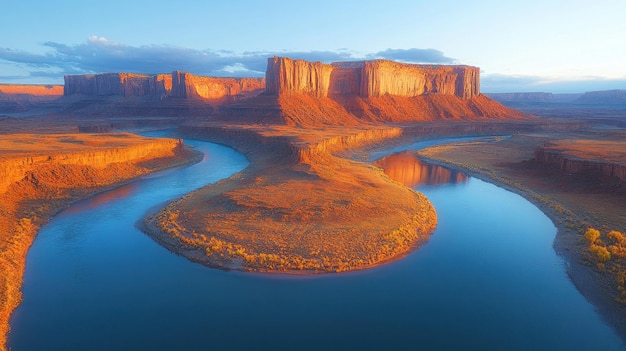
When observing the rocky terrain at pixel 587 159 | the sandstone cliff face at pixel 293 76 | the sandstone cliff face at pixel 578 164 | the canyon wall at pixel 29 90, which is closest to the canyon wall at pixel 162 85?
the sandstone cliff face at pixel 293 76

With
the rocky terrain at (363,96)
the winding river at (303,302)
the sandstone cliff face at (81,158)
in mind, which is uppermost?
the rocky terrain at (363,96)

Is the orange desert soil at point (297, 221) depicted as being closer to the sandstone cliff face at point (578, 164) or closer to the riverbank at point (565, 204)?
the riverbank at point (565, 204)

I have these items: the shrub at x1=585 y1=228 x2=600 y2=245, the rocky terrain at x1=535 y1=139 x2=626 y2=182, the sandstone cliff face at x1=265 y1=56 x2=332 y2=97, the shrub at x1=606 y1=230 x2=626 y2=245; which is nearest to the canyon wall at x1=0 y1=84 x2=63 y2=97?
the sandstone cliff face at x1=265 y1=56 x2=332 y2=97

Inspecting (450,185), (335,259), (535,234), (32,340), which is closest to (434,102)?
(450,185)

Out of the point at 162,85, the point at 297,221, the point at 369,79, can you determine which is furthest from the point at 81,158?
the point at 162,85

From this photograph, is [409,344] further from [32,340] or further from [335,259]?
[32,340]

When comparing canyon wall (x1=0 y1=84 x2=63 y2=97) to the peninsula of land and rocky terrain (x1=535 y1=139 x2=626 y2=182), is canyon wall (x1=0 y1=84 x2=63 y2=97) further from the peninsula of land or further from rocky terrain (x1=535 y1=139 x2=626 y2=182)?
rocky terrain (x1=535 y1=139 x2=626 y2=182)

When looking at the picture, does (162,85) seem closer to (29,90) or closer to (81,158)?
(29,90)
